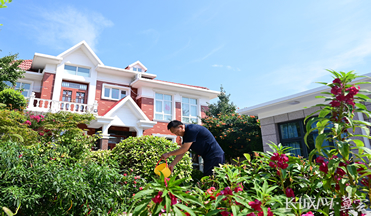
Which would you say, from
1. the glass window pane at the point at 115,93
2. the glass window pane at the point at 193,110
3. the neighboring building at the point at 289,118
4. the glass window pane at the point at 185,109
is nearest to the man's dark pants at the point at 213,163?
the neighboring building at the point at 289,118

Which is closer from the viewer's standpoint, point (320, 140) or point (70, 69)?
point (320, 140)

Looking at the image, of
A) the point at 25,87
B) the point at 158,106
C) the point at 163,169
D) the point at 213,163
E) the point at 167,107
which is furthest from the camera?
the point at 167,107

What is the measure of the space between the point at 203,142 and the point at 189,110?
15.3 m

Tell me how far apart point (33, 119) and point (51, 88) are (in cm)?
394

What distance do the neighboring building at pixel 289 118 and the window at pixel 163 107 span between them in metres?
9.80

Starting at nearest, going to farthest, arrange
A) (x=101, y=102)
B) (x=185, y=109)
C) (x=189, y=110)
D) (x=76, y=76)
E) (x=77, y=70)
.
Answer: (x=76, y=76), (x=77, y=70), (x=101, y=102), (x=185, y=109), (x=189, y=110)

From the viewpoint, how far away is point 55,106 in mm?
14398

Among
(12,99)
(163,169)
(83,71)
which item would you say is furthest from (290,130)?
(83,71)

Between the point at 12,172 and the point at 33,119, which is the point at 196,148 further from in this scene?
the point at 33,119

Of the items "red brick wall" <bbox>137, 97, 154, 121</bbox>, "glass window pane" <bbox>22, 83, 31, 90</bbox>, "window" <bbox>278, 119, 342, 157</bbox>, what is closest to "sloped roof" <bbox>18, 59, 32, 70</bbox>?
"glass window pane" <bbox>22, 83, 31, 90</bbox>

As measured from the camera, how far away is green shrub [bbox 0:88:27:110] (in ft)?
39.2

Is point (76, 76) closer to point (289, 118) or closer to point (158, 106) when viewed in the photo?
point (158, 106)

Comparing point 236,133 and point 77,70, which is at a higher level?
point 77,70

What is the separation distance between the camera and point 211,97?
20.6 m
